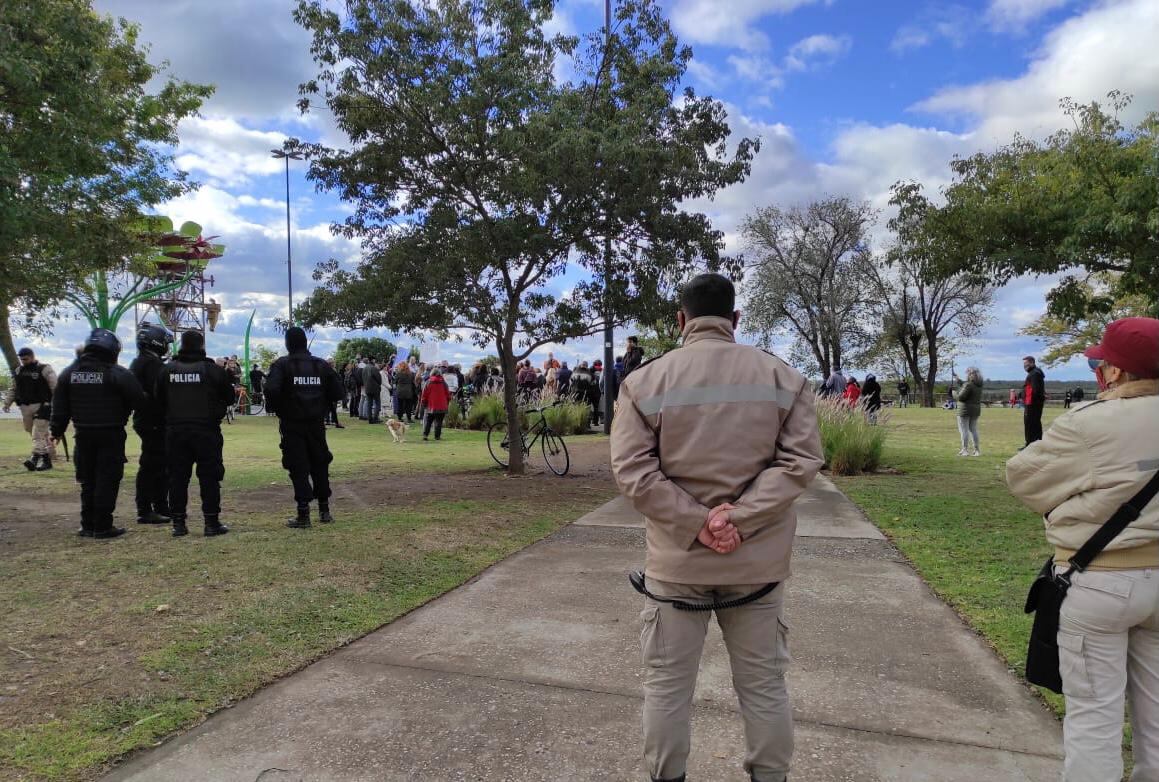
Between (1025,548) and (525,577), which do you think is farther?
(1025,548)

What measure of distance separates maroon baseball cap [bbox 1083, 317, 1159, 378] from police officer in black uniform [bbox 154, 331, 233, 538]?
6.82 m

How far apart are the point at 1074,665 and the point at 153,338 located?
26.4ft

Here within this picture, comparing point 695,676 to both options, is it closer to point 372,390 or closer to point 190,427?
point 190,427

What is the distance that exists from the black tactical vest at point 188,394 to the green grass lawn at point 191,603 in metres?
1.11

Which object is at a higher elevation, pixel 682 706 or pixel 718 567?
pixel 718 567

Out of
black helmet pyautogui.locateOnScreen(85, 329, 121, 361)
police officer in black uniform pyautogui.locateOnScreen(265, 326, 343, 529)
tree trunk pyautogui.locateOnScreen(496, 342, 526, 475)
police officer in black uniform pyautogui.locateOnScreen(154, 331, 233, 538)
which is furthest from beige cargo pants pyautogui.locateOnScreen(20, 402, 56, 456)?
tree trunk pyautogui.locateOnScreen(496, 342, 526, 475)

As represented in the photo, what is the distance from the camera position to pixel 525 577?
5.74m

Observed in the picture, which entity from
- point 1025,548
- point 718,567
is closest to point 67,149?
point 718,567

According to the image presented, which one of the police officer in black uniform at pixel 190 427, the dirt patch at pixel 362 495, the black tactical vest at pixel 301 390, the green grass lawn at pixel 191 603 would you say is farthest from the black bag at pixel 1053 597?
the dirt patch at pixel 362 495

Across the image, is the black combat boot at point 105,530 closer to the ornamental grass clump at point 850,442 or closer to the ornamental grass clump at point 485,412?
the ornamental grass clump at point 850,442

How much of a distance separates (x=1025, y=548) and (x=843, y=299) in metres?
42.5

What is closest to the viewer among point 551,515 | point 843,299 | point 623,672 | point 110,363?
point 623,672

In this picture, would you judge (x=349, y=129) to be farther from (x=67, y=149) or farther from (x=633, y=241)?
(x=633, y=241)

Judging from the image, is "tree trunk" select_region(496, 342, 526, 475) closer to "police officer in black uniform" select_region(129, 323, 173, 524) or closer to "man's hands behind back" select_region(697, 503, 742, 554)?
"police officer in black uniform" select_region(129, 323, 173, 524)
